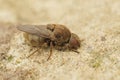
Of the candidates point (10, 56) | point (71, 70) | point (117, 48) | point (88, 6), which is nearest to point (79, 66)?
point (71, 70)

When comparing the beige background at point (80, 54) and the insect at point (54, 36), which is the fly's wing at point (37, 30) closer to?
the insect at point (54, 36)

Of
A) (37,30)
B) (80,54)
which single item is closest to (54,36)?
(37,30)

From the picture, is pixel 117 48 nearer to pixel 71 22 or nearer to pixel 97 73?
pixel 97 73

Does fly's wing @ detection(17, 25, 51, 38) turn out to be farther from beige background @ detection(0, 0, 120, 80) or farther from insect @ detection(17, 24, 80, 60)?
beige background @ detection(0, 0, 120, 80)

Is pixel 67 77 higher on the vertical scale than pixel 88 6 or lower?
lower

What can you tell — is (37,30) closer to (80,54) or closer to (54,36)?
(54,36)

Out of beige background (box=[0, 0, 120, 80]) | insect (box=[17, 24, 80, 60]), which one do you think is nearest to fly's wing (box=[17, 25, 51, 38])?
insect (box=[17, 24, 80, 60])

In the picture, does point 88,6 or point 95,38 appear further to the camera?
point 88,6

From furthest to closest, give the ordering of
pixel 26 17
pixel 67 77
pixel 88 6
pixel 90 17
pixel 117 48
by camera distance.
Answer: pixel 26 17, pixel 88 6, pixel 90 17, pixel 117 48, pixel 67 77

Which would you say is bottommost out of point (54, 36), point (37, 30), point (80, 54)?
point (80, 54)
